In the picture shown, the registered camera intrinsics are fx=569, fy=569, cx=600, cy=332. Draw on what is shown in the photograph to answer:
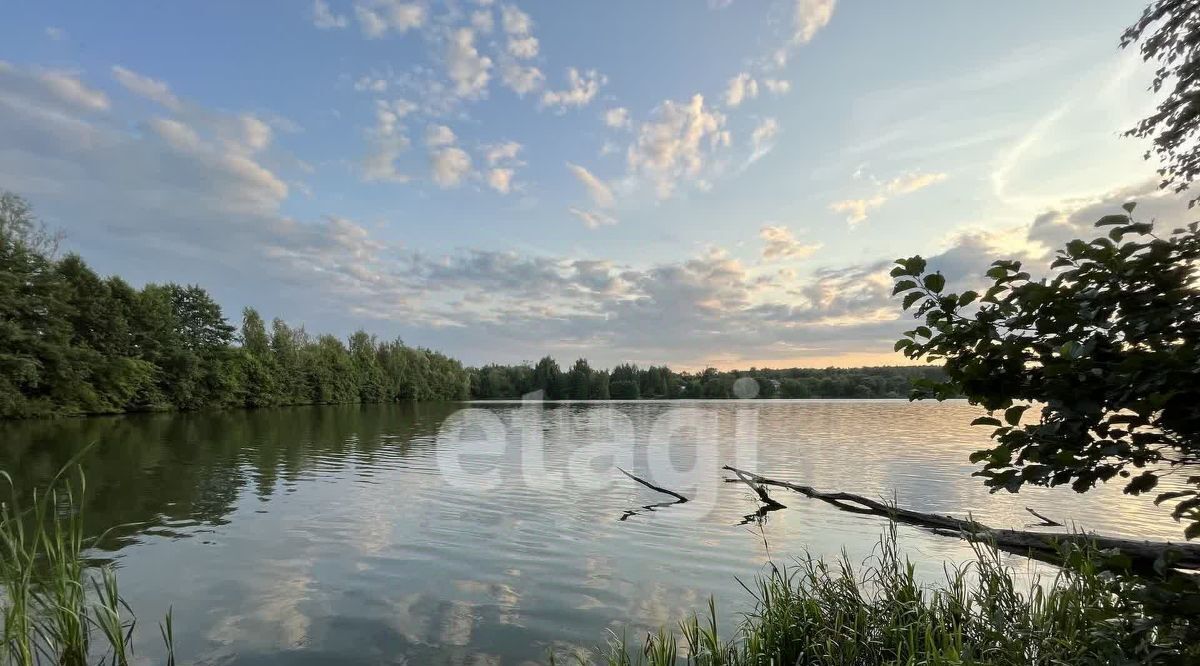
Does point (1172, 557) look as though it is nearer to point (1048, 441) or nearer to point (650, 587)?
point (1048, 441)

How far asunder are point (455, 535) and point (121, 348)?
5246cm

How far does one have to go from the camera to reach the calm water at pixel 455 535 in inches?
269

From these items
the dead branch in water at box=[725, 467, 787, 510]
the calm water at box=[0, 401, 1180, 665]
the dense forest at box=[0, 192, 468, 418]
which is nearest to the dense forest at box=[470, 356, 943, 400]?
the dense forest at box=[0, 192, 468, 418]

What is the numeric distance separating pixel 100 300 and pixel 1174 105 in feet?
201

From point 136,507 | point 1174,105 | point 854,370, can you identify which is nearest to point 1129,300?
point 1174,105

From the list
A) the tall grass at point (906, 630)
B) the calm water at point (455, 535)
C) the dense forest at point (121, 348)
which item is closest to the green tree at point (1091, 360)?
the tall grass at point (906, 630)

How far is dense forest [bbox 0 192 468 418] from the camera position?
37.2 meters

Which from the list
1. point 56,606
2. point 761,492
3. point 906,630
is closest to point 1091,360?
point 906,630

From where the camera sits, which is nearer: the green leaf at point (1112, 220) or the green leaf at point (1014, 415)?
the green leaf at point (1112, 220)

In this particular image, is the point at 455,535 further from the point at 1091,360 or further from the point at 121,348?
the point at 121,348

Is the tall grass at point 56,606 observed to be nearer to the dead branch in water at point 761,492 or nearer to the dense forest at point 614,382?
the dead branch in water at point 761,492

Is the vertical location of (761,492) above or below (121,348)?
below

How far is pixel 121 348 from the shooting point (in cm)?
4778

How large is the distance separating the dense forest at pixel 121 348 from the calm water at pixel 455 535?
18.7m
